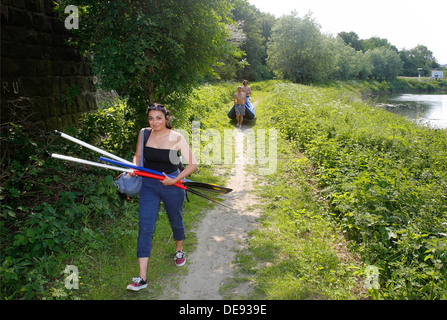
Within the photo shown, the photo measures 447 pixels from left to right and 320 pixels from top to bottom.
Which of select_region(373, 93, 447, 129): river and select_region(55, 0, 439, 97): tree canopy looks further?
select_region(373, 93, 447, 129): river

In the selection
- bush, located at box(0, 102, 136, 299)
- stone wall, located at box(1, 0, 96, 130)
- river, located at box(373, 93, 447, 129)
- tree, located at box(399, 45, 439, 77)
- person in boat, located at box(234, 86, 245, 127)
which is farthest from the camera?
tree, located at box(399, 45, 439, 77)

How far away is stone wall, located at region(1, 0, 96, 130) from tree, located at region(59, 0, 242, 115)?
0.41 metres

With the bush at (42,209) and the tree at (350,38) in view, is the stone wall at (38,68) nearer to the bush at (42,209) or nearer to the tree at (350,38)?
the bush at (42,209)

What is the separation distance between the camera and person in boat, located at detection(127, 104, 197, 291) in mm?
3701

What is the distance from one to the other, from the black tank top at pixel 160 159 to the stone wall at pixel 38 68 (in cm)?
256

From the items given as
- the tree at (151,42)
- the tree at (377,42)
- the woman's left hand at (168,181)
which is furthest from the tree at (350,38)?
the woman's left hand at (168,181)

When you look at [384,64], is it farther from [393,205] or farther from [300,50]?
[393,205]

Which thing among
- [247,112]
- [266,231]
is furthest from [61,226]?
[247,112]

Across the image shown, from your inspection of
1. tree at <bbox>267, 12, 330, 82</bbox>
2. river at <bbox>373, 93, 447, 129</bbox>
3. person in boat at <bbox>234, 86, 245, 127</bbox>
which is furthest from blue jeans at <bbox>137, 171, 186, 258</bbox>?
tree at <bbox>267, 12, 330, 82</bbox>

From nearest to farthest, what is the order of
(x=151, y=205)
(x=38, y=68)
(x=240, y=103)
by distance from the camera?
(x=151, y=205), (x=38, y=68), (x=240, y=103)

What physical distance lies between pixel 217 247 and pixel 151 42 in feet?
12.8

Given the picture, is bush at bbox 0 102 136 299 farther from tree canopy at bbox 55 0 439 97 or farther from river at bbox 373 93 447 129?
river at bbox 373 93 447 129

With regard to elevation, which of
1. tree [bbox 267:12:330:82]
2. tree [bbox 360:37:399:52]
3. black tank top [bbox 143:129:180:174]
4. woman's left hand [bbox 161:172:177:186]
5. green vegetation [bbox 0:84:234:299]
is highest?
tree [bbox 360:37:399:52]

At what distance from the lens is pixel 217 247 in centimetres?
474
